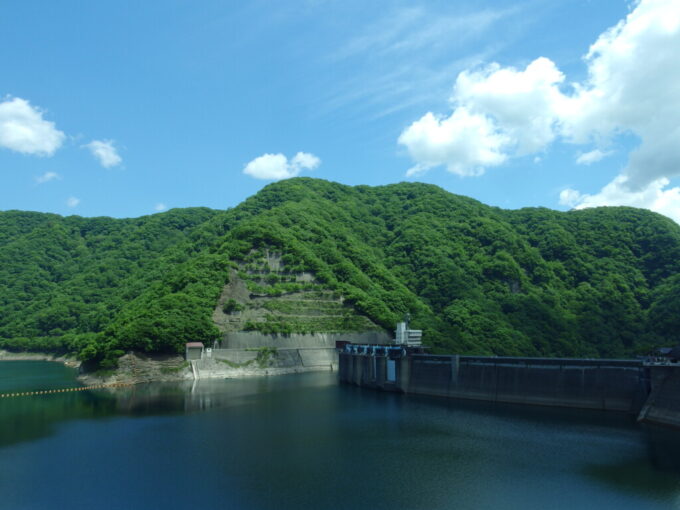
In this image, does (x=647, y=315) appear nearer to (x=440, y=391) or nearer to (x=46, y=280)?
(x=440, y=391)

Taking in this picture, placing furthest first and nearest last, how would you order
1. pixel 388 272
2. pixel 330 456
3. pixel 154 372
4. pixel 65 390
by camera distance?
1. pixel 388 272
2. pixel 154 372
3. pixel 65 390
4. pixel 330 456

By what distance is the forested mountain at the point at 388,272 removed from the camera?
341 ft

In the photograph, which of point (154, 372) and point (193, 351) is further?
point (193, 351)

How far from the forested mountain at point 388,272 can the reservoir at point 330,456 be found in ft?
115

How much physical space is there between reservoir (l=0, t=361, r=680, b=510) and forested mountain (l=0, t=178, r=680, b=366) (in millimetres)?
35201

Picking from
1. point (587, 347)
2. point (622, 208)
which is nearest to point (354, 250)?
point (587, 347)

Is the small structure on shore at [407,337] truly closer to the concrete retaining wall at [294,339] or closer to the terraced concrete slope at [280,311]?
the concrete retaining wall at [294,339]

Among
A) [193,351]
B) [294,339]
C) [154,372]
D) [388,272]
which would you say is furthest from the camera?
[388,272]

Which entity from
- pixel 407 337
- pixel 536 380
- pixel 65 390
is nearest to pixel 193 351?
pixel 65 390

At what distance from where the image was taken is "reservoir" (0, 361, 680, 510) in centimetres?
2936

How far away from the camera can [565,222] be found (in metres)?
162

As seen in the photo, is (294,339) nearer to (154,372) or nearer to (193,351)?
(193,351)

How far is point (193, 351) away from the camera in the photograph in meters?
85.1

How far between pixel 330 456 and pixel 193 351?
176ft
